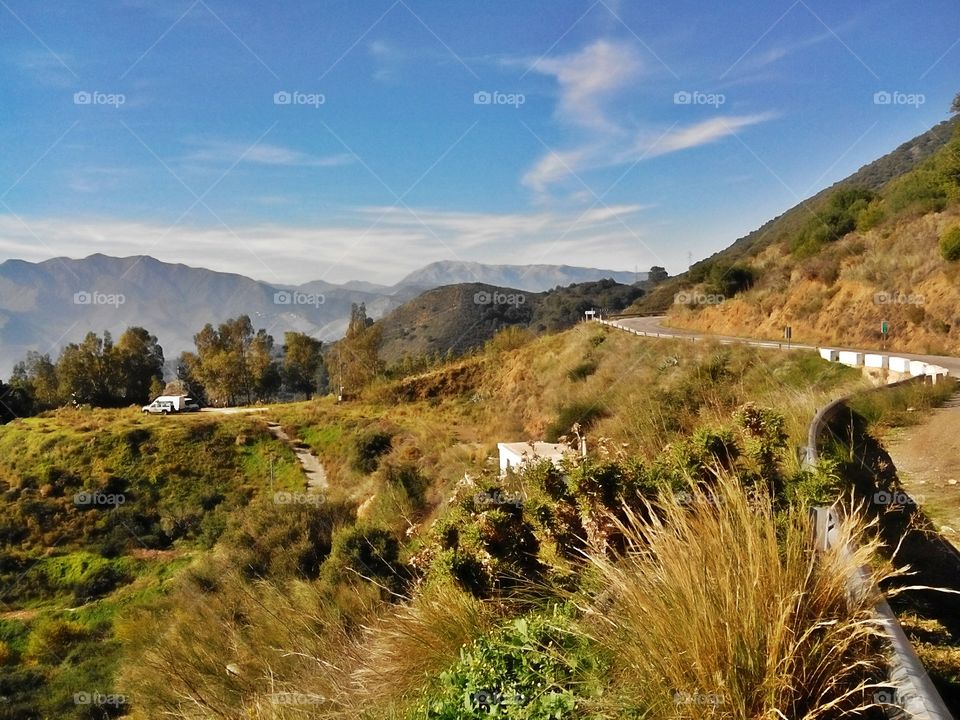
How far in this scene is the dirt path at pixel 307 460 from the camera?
2578cm

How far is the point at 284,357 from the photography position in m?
55.9

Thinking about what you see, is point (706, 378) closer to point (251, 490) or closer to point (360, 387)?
point (251, 490)

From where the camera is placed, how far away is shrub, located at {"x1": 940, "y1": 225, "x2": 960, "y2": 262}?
21266 millimetres

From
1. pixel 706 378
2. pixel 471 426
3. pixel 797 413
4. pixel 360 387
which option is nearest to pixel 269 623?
pixel 797 413

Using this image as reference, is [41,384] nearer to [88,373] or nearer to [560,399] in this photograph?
[88,373]

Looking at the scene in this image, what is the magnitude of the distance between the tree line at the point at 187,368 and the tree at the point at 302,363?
8cm

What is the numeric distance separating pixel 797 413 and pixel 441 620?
19.8 feet

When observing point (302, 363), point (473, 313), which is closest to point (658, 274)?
point (473, 313)

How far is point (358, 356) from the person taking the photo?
42500 millimetres
